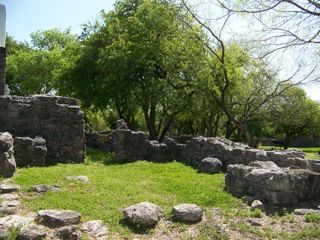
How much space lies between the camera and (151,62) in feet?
80.1

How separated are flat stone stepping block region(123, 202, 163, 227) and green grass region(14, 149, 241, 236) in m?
0.19

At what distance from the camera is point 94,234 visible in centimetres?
730

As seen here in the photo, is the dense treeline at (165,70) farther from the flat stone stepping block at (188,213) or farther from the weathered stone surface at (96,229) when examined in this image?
the weathered stone surface at (96,229)

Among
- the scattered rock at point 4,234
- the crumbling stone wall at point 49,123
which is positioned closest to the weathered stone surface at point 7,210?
the scattered rock at point 4,234

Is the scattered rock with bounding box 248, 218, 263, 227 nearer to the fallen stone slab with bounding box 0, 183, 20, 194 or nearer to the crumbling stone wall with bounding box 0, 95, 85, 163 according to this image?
the fallen stone slab with bounding box 0, 183, 20, 194

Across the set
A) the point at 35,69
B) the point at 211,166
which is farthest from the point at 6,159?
the point at 35,69

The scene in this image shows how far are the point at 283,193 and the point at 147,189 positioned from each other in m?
3.37

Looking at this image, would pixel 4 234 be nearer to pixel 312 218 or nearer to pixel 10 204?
pixel 10 204

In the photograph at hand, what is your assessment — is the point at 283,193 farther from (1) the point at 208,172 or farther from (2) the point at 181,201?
(1) the point at 208,172

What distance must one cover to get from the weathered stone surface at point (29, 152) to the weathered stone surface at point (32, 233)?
6.41 meters

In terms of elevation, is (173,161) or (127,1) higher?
(127,1)

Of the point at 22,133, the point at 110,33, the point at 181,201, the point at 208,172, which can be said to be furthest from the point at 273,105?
the point at 181,201

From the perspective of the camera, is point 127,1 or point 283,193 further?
point 127,1

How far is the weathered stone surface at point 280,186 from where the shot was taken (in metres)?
9.28
